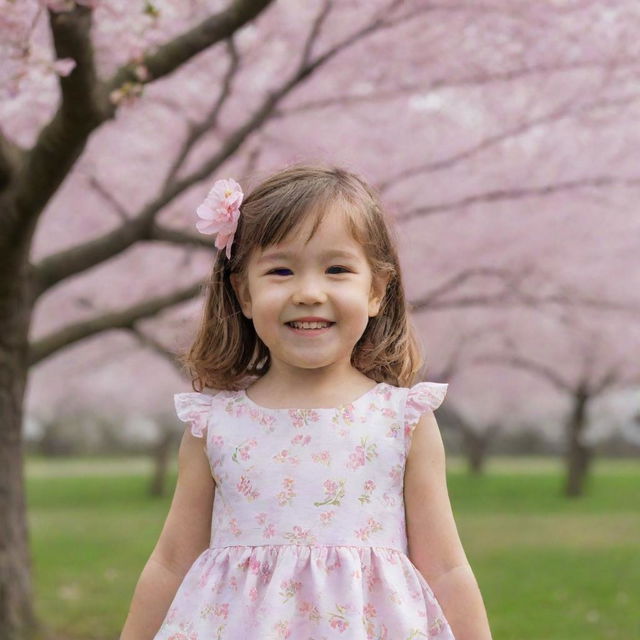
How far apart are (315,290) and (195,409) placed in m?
0.39

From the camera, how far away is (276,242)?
215 cm

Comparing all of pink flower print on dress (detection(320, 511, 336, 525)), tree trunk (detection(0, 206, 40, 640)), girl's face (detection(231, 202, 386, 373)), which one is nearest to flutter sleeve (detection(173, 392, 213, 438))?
girl's face (detection(231, 202, 386, 373))

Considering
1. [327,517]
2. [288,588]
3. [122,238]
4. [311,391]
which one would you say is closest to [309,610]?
[288,588]

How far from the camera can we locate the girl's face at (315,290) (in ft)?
6.98

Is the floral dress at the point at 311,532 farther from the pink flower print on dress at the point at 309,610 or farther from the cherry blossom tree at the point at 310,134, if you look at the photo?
the cherry blossom tree at the point at 310,134

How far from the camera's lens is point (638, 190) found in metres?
7.06

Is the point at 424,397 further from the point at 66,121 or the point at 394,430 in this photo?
the point at 66,121

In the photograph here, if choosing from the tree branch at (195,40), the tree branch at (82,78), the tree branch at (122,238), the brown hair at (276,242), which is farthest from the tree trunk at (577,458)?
the brown hair at (276,242)

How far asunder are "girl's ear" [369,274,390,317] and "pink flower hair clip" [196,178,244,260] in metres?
0.30

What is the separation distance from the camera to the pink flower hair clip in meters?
2.25

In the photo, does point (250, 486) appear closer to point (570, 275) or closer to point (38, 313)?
point (570, 275)

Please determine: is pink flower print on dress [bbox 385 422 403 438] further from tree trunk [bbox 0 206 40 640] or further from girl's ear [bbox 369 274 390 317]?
tree trunk [bbox 0 206 40 640]

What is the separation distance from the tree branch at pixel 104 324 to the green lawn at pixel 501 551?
1.85m

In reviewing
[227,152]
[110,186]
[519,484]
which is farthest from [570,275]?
[519,484]
